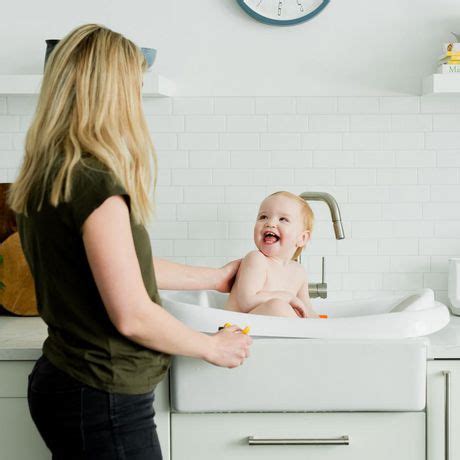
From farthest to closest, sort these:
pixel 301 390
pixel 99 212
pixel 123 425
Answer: pixel 301 390 < pixel 123 425 < pixel 99 212

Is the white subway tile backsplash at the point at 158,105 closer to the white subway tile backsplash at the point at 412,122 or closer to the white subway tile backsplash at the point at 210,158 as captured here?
the white subway tile backsplash at the point at 210,158

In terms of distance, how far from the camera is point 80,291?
1514 mm

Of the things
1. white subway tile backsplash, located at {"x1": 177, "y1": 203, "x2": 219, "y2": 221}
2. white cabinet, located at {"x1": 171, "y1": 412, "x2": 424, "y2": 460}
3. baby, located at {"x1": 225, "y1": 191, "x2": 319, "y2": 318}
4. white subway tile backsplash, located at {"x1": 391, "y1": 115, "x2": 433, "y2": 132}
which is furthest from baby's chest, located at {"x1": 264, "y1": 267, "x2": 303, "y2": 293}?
white subway tile backsplash, located at {"x1": 391, "y1": 115, "x2": 433, "y2": 132}

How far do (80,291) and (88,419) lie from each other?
0.25 metres

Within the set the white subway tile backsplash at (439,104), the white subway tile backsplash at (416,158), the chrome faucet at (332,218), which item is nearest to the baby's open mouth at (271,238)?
the chrome faucet at (332,218)

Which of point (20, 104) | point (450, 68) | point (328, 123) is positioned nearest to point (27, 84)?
point (20, 104)

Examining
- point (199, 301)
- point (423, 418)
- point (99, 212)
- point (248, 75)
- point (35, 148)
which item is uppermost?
point (248, 75)

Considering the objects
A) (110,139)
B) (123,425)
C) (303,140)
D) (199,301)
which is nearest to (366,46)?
(303,140)

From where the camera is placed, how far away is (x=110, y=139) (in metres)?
1.49

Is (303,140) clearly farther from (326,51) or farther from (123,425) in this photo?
(123,425)

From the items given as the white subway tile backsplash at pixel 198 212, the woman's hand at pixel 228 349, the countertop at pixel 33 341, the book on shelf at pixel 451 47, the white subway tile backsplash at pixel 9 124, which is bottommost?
the countertop at pixel 33 341

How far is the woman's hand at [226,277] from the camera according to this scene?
2.26m

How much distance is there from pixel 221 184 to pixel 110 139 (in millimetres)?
1300

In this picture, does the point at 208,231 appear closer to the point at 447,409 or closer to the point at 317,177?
the point at 317,177
